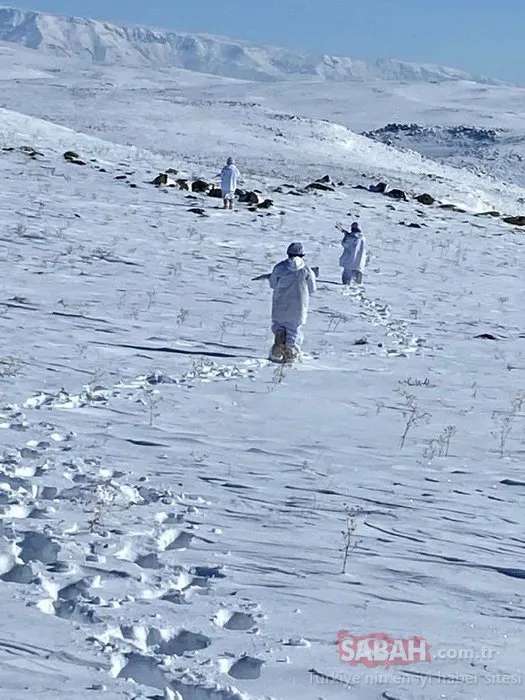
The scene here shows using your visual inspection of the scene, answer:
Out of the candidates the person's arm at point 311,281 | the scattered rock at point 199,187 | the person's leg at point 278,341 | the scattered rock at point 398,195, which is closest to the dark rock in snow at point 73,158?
the scattered rock at point 199,187

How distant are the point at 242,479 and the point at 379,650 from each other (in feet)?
7.76

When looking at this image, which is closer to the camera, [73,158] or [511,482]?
[511,482]

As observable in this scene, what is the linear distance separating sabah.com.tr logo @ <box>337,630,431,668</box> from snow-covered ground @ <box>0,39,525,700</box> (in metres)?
0.06

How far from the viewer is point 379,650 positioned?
4.43m

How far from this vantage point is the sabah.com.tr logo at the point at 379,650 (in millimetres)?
4340

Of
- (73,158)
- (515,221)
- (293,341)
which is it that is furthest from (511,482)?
(515,221)

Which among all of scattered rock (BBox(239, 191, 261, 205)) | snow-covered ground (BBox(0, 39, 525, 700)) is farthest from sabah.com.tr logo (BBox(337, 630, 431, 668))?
scattered rock (BBox(239, 191, 261, 205))

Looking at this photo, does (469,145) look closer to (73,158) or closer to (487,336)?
(73,158)

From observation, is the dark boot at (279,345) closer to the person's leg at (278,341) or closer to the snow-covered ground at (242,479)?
the person's leg at (278,341)

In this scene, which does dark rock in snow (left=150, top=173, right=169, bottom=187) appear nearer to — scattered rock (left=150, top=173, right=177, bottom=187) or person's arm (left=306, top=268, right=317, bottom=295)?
scattered rock (left=150, top=173, right=177, bottom=187)

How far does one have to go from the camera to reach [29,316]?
1177 centimetres

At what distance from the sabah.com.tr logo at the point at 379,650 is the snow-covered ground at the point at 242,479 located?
0.19ft

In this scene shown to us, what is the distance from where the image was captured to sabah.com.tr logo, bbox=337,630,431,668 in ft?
14.2

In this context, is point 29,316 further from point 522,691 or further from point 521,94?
point 521,94
